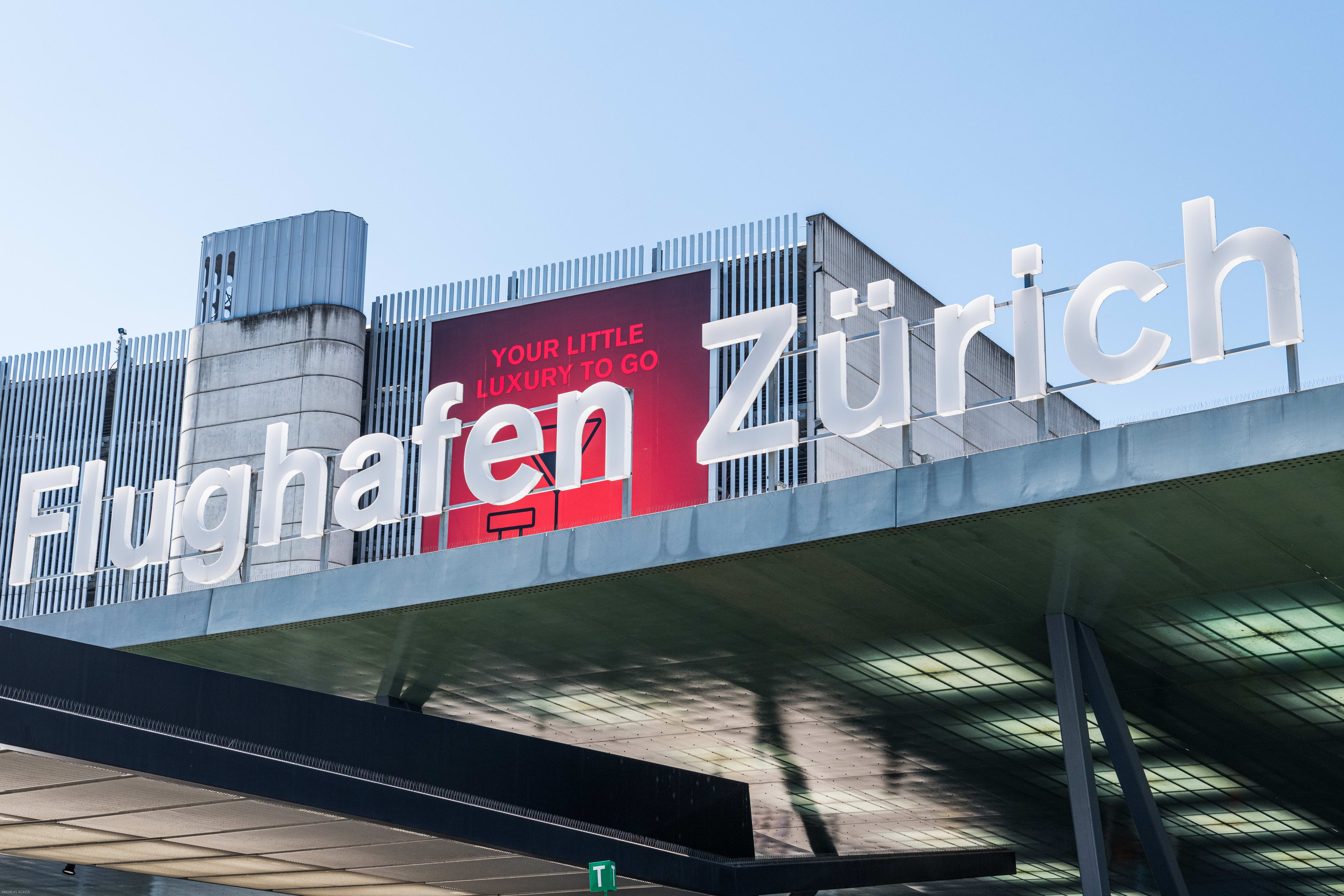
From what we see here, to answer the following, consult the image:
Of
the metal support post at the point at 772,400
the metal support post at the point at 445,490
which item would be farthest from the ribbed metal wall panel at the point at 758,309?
the metal support post at the point at 445,490

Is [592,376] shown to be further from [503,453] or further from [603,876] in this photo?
[603,876]

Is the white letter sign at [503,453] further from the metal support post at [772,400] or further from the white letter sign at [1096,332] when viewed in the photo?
the metal support post at [772,400]

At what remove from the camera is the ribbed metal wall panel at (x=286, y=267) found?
48.8m

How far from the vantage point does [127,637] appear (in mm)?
22594

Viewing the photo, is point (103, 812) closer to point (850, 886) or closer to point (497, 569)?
point (497, 569)

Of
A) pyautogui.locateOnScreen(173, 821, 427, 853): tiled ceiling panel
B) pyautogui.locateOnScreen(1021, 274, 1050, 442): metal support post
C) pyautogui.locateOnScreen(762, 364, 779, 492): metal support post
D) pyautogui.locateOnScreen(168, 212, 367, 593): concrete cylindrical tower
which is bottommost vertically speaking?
pyautogui.locateOnScreen(173, 821, 427, 853): tiled ceiling panel

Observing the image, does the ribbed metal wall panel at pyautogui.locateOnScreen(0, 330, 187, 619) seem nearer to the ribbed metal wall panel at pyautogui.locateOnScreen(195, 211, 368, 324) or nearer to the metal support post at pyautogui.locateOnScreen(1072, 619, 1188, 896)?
the ribbed metal wall panel at pyautogui.locateOnScreen(195, 211, 368, 324)

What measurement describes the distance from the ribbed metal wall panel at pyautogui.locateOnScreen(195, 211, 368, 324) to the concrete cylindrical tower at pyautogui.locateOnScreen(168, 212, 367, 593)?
0.03 metres

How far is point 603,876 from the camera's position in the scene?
18734 mm

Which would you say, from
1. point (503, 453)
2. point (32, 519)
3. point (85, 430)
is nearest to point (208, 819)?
point (503, 453)

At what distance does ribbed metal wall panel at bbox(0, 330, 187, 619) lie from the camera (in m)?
49.9

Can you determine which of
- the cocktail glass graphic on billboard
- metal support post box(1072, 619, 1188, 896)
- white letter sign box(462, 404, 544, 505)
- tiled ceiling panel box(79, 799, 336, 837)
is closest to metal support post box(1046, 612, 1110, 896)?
metal support post box(1072, 619, 1188, 896)

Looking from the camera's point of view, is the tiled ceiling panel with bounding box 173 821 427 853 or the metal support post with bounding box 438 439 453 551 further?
the metal support post with bounding box 438 439 453 551

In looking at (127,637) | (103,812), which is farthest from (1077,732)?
(127,637)
